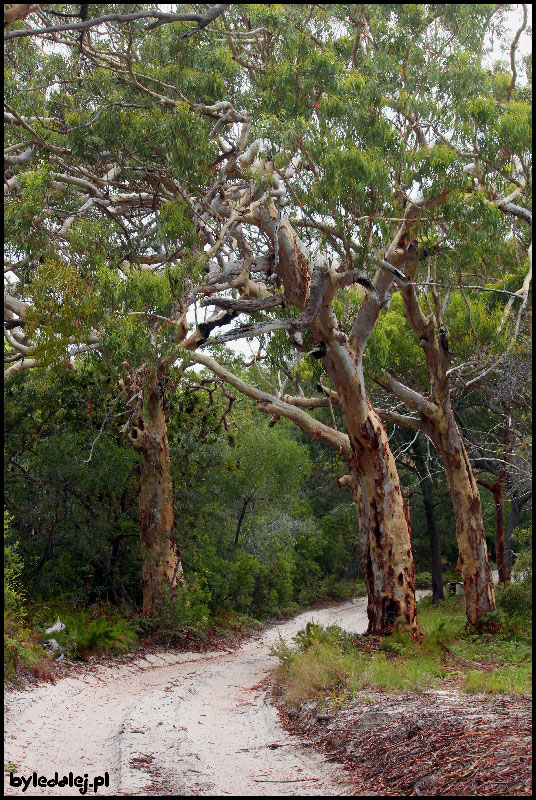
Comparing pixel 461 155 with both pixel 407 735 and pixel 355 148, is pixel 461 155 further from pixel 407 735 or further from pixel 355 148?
pixel 407 735

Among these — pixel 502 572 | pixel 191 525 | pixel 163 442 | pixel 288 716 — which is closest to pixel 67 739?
pixel 288 716

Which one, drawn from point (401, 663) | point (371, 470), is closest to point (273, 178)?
point (371, 470)

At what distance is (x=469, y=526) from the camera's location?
1293 cm

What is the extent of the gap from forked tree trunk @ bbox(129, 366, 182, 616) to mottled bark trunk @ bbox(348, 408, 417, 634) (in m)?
4.80

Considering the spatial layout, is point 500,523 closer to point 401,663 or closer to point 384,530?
point 384,530

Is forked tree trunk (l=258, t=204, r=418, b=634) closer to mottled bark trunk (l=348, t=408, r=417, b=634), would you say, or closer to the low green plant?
mottled bark trunk (l=348, t=408, r=417, b=634)

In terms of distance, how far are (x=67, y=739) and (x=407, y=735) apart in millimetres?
3270

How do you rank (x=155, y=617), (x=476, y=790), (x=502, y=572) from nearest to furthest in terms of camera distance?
1. (x=476, y=790)
2. (x=155, y=617)
3. (x=502, y=572)

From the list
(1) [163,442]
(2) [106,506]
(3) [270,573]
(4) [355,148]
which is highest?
(4) [355,148]

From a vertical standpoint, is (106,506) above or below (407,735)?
above

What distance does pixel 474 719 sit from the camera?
5387 millimetres

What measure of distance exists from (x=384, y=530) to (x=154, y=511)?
5285 millimetres

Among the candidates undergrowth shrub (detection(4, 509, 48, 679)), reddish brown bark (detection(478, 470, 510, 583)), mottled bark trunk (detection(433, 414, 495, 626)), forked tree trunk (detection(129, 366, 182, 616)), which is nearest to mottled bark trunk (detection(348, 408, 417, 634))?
mottled bark trunk (detection(433, 414, 495, 626))

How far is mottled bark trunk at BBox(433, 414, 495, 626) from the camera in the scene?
41.9 feet
